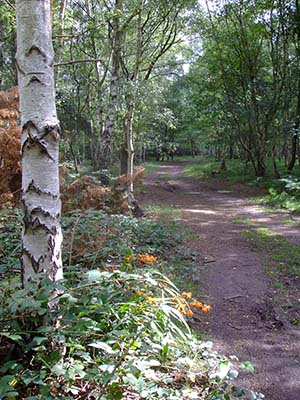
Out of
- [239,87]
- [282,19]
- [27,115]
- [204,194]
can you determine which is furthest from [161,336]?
[239,87]

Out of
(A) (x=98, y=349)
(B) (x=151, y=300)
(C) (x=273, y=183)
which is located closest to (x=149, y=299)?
(B) (x=151, y=300)

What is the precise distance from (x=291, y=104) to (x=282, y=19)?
334 cm

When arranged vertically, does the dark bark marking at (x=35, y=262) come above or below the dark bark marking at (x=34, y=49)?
below

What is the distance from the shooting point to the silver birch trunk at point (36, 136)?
195 centimetres

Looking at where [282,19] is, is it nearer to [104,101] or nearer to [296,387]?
[104,101]

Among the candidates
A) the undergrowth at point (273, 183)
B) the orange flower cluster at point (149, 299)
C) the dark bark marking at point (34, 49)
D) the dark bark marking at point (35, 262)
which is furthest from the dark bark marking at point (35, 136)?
the undergrowth at point (273, 183)

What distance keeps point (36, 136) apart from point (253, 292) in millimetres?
3521

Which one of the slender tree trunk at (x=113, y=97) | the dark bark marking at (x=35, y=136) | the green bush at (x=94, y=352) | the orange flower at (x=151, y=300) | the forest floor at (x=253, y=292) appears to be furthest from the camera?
the slender tree trunk at (x=113, y=97)

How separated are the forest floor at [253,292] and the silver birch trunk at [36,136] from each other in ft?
6.32

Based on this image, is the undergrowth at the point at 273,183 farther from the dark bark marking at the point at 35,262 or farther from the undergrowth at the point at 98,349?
the dark bark marking at the point at 35,262

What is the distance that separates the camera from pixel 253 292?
439cm

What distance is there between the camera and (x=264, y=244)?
250 inches

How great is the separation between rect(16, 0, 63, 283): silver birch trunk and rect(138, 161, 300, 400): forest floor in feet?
6.32

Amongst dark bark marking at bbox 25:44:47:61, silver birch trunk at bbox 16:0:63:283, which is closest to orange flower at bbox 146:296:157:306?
silver birch trunk at bbox 16:0:63:283
